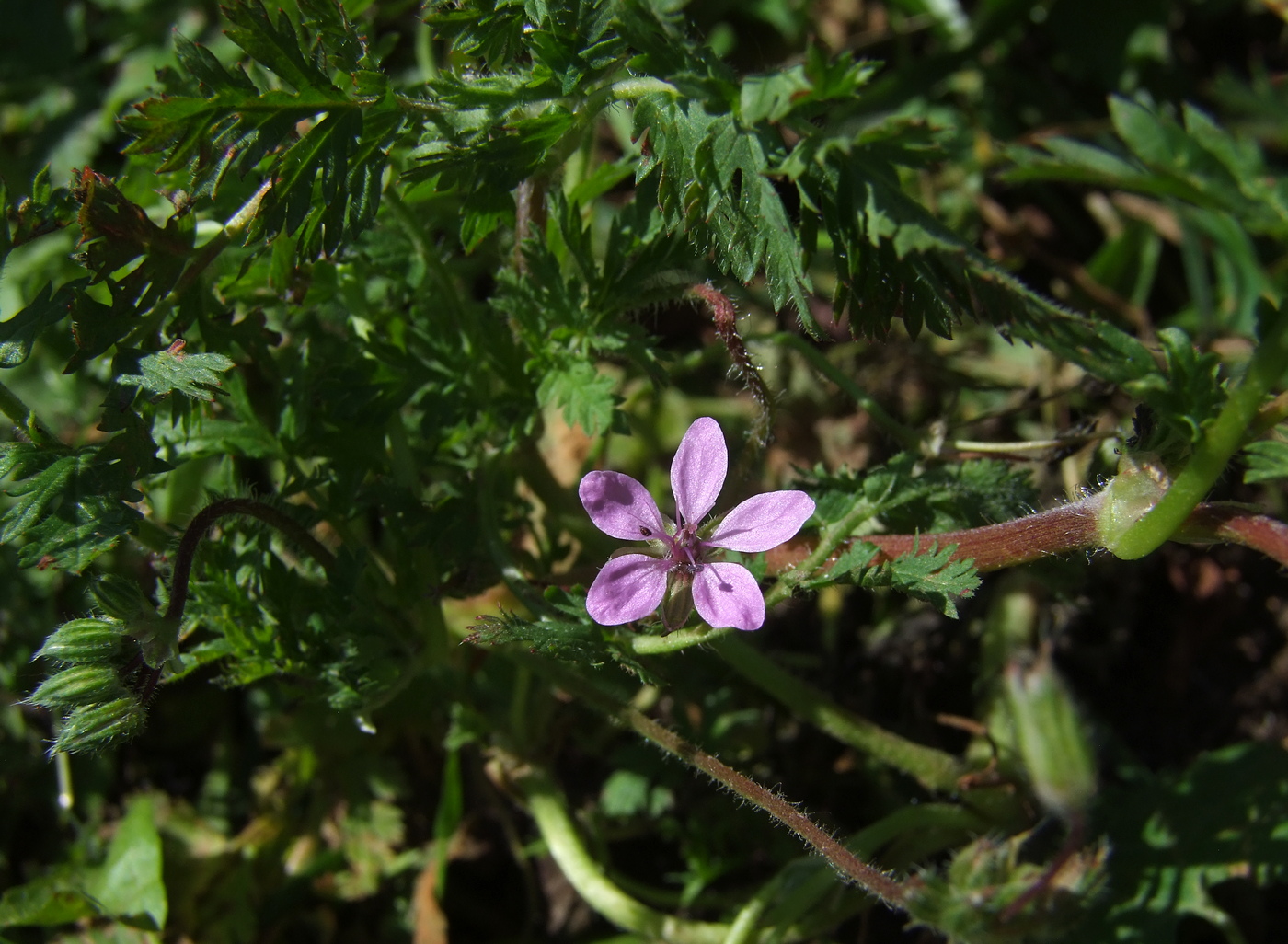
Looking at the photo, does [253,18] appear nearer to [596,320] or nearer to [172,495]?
[596,320]

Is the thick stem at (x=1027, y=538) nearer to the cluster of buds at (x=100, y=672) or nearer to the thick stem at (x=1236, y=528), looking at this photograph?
the thick stem at (x=1236, y=528)

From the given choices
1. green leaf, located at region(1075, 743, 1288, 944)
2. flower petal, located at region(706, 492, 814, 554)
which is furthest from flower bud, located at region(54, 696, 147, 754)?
green leaf, located at region(1075, 743, 1288, 944)

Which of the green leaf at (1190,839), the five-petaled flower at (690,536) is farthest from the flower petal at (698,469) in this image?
the green leaf at (1190,839)

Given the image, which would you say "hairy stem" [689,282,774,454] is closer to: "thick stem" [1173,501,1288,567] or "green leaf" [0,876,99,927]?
"thick stem" [1173,501,1288,567]

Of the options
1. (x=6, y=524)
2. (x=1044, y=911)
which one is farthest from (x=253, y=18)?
(x=1044, y=911)


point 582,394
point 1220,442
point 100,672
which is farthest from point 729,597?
point 100,672

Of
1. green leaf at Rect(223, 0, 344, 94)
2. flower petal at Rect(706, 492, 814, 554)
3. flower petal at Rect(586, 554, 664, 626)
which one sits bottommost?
flower petal at Rect(706, 492, 814, 554)
